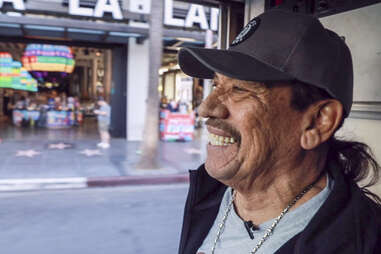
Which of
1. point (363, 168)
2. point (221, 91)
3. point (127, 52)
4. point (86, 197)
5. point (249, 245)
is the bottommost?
point (86, 197)

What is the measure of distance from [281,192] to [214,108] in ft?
1.27

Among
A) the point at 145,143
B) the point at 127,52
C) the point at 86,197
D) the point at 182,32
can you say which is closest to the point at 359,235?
the point at 86,197

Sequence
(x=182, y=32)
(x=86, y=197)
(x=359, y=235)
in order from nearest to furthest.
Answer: (x=359, y=235)
(x=86, y=197)
(x=182, y=32)

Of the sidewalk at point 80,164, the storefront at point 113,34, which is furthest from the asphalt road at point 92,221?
the storefront at point 113,34

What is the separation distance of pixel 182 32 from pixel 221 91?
10838mm

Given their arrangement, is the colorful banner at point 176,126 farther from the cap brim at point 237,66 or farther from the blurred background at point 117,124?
the cap brim at point 237,66

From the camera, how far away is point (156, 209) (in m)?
5.84

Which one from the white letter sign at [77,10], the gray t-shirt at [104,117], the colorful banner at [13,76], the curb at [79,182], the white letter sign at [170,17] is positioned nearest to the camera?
the curb at [79,182]

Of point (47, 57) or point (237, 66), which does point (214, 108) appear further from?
point (47, 57)

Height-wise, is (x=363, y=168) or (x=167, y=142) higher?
(x=363, y=168)

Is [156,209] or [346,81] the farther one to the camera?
[156,209]

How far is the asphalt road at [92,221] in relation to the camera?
4.42 metres

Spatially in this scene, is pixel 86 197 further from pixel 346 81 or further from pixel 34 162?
pixel 346 81

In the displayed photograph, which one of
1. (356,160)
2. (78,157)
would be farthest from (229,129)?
(78,157)
